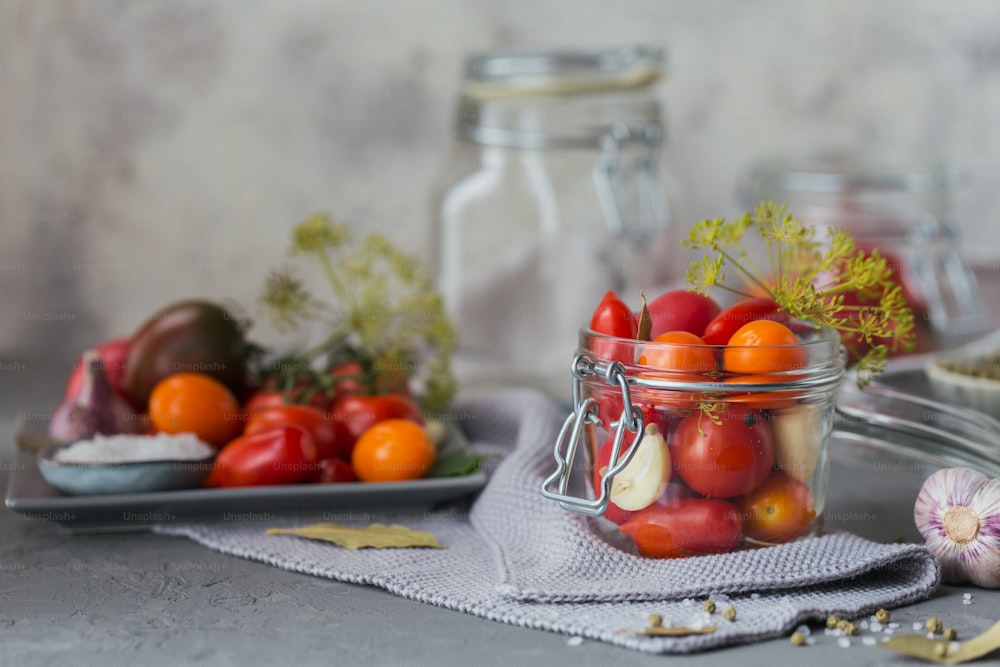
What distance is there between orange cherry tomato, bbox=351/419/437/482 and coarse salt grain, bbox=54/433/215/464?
140mm

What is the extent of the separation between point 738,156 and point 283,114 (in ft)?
2.29

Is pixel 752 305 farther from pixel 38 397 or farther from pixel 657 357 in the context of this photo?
pixel 38 397

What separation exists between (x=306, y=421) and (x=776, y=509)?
Result: 18.0 inches

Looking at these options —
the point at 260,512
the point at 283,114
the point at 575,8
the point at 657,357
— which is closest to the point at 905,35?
the point at 575,8

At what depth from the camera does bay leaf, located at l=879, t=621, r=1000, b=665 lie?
2.24ft

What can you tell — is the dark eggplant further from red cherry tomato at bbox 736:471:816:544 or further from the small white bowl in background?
the small white bowl in background

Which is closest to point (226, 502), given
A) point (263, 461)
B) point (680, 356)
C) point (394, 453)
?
point (263, 461)

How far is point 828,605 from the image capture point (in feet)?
2.50

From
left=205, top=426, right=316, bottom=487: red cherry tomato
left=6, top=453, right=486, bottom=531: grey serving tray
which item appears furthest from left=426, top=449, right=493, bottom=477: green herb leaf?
left=205, top=426, right=316, bottom=487: red cherry tomato

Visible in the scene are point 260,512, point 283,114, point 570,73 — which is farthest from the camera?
point 283,114

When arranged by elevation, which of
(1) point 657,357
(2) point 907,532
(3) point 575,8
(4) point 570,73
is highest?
(3) point 575,8

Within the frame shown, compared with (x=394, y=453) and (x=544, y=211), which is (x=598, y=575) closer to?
(x=394, y=453)

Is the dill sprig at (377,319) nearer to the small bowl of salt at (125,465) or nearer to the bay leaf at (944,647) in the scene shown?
the small bowl of salt at (125,465)

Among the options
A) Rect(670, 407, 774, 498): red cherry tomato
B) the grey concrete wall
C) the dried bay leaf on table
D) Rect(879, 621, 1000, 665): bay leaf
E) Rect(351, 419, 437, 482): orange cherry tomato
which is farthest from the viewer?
the grey concrete wall
